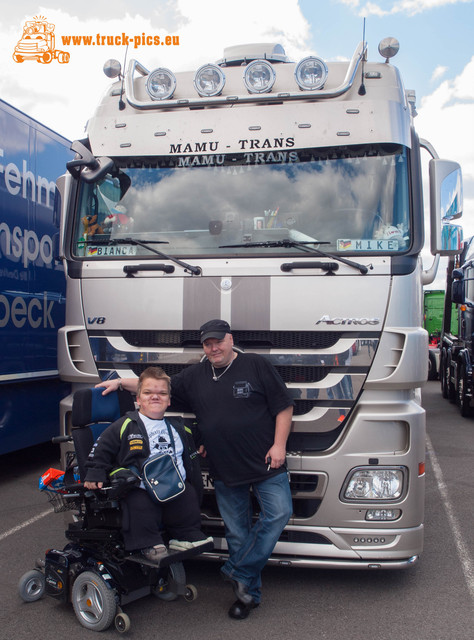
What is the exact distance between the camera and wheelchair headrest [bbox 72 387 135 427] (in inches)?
165

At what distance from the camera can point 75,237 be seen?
4820mm

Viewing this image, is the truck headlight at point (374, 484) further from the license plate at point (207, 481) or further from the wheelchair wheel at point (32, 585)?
the wheelchair wheel at point (32, 585)

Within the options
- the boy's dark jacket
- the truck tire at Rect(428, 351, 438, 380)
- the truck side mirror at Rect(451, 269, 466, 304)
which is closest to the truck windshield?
the boy's dark jacket

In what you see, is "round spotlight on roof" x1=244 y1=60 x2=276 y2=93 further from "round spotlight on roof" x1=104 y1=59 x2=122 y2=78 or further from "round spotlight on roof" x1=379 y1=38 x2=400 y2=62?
"round spotlight on roof" x1=104 y1=59 x2=122 y2=78

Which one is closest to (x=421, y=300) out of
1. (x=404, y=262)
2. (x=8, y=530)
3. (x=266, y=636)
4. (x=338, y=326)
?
(x=404, y=262)

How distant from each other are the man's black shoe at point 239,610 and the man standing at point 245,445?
0.05ft

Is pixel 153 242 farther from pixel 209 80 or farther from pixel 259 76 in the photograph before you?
pixel 259 76

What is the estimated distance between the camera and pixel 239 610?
3.91m

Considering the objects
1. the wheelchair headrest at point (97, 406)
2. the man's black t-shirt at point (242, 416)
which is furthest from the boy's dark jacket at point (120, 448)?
the man's black t-shirt at point (242, 416)

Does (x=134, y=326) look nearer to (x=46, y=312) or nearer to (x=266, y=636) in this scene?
(x=266, y=636)

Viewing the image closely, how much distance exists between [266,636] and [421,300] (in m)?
2.46

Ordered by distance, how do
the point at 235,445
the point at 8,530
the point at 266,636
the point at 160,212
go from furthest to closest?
the point at 8,530 < the point at 160,212 < the point at 235,445 < the point at 266,636

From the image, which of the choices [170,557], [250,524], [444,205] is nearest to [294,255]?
[444,205]

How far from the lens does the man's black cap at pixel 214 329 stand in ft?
13.2
